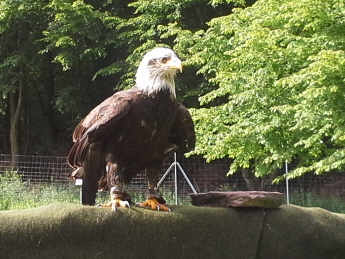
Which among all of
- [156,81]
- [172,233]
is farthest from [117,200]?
[156,81]

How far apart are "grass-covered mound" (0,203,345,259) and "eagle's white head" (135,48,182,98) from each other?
27.9 inches

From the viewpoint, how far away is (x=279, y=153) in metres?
8.02

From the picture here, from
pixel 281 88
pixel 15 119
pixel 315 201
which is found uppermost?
pixel 15 119

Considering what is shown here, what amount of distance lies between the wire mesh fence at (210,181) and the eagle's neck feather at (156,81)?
5486mm

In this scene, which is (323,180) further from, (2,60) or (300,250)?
(2,60)

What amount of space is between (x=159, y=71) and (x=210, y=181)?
8.86 metres

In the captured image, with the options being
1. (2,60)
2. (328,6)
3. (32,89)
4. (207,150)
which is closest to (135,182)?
(207,150)

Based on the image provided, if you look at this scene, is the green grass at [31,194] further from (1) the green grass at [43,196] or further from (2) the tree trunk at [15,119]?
(2) the tree trunk at [15,119]

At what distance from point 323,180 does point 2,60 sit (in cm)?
1011

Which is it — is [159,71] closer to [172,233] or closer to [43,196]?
[172,233]

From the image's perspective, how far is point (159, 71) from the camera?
2957 mm

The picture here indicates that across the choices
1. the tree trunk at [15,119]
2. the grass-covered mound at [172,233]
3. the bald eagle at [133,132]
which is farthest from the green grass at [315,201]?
the tree trunk at [15,119]

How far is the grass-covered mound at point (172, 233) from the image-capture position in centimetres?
240

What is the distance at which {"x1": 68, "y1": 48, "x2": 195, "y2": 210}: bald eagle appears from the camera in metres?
2.96
